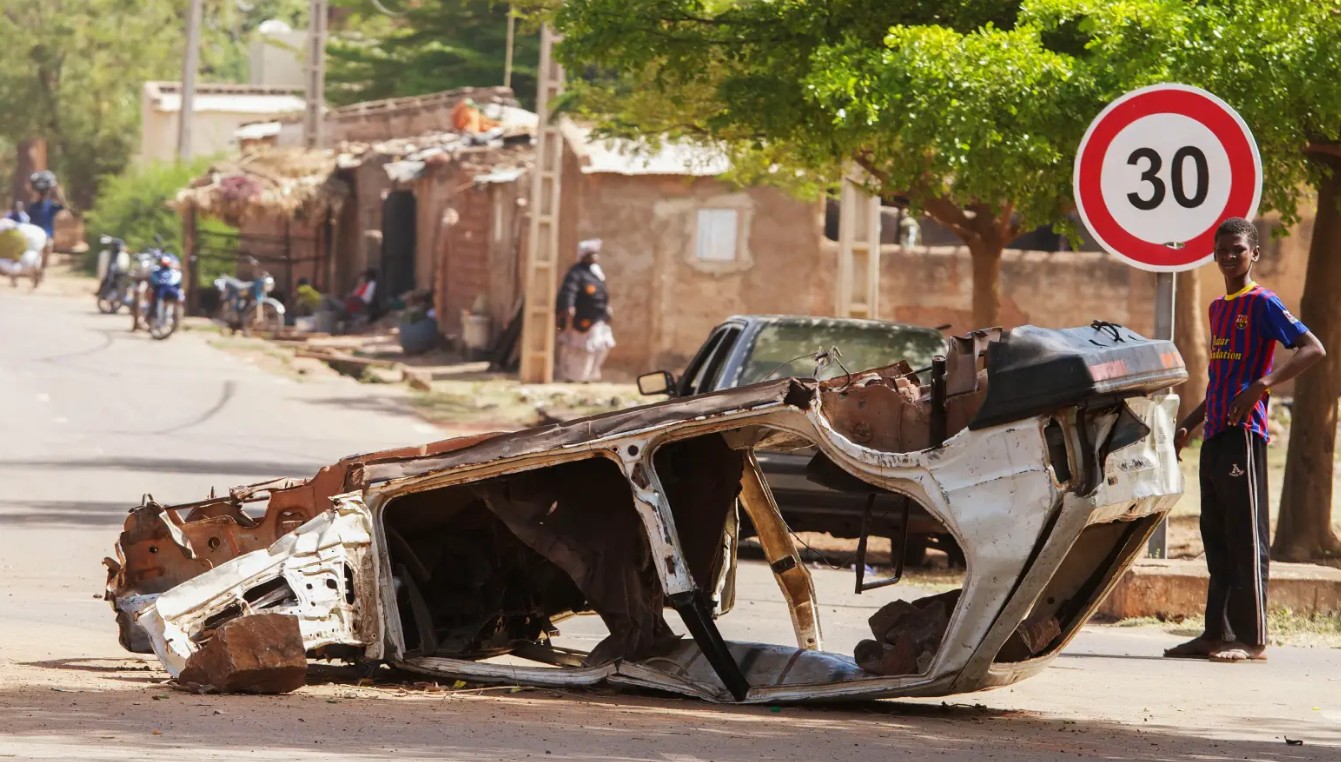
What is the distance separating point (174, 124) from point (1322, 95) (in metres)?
58.4

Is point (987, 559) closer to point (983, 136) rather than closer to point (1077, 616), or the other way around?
point (1077, 616)

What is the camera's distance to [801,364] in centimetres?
1266

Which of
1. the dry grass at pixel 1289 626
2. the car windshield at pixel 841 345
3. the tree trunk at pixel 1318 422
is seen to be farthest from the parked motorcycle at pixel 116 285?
the dry grass at pixel 1289 626

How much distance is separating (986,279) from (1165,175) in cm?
694

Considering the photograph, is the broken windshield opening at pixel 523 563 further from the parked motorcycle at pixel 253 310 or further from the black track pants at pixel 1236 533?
the parked motorcycle at pixel 253 310

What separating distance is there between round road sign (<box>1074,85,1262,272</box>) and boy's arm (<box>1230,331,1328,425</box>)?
0.68m

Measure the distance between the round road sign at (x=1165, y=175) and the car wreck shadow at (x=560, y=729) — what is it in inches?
103

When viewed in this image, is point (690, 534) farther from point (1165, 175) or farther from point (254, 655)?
point (1165, 175)

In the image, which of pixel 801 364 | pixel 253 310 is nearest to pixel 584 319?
pixel 253 310

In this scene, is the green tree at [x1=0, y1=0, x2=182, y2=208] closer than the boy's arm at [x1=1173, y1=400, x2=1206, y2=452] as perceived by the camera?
No

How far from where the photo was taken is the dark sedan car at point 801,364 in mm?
11930

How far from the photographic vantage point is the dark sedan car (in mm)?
11930

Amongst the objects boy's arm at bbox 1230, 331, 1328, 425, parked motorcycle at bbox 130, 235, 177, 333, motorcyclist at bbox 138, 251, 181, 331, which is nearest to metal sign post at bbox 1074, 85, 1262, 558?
boy's arm at bbox 1230, 331, 1328, 425

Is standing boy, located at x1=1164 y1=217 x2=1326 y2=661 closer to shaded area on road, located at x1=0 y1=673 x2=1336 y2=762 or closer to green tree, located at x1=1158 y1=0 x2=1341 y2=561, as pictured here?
shaded area on road, located at x1=0 y1=673 x2=1336 y2=762
